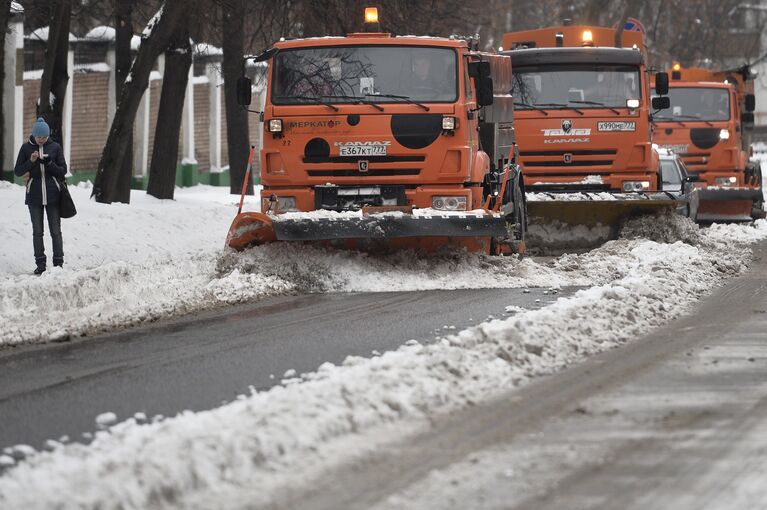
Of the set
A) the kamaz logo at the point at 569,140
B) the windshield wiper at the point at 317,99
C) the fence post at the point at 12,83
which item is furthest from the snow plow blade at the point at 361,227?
the fence post at the point at 12,83

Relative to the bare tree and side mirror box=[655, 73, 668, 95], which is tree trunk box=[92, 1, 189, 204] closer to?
the bare tree

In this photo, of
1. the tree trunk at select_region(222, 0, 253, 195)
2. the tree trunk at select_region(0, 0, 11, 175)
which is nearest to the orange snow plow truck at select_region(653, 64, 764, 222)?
the tree trunk at select_region(222, 0, 253, 195)

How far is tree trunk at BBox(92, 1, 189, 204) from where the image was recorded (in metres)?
20.6

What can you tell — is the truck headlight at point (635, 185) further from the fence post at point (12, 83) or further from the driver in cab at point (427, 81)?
the fence post at point (12, 83)

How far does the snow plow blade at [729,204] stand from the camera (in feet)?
83.0

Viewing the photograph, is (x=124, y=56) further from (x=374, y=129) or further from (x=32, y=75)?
(x=374, y=129)

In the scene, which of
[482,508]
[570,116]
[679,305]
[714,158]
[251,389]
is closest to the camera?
[482,508]

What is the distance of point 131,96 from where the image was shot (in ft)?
70.0

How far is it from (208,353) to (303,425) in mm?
3310

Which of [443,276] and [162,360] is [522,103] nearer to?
[443,276]

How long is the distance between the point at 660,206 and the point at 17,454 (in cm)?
1314

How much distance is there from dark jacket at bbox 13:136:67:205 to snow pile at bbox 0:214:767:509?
699cm

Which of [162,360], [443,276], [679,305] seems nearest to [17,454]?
[162,360]

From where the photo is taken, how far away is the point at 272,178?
49.8ft
